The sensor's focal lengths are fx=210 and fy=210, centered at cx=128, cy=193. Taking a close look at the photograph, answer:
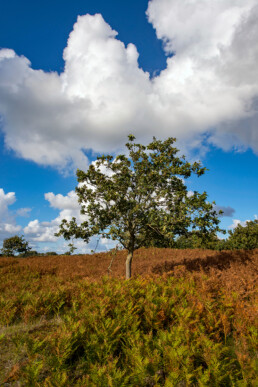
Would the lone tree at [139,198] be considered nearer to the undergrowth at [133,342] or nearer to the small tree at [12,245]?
the undergrowth at [133,342]

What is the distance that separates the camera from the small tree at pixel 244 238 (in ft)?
108

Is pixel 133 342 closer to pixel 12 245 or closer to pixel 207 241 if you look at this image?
pixel 207 241

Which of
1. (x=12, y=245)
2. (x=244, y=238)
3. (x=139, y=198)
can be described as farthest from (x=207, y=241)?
(x=12, y=245)

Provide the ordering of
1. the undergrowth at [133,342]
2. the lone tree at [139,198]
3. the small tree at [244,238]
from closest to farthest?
1. the undergrowth at [133,342]
2. the lone tree at [139,198]
3. the small tree at [244,238]

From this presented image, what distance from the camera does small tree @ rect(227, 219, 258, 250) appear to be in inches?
1300

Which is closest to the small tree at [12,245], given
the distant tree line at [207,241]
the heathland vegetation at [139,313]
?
the distant tree line at [207,241]

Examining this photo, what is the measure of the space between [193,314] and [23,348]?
173 inches

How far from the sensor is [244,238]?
110ft

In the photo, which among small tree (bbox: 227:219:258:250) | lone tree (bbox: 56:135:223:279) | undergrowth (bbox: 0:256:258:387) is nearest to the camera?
undergrowth (bbox: 0:256:258:387)

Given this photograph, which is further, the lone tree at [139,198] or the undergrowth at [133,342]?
the lone tree at [139,198]

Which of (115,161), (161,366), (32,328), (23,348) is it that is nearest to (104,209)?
(115,161)

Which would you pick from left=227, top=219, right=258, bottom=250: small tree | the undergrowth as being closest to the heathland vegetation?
the undergrowth

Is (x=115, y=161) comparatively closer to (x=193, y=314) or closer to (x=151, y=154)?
(x=151, y=154)

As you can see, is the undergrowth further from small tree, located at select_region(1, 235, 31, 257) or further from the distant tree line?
small tree, located at select_region(1, 235, 31, 257)
